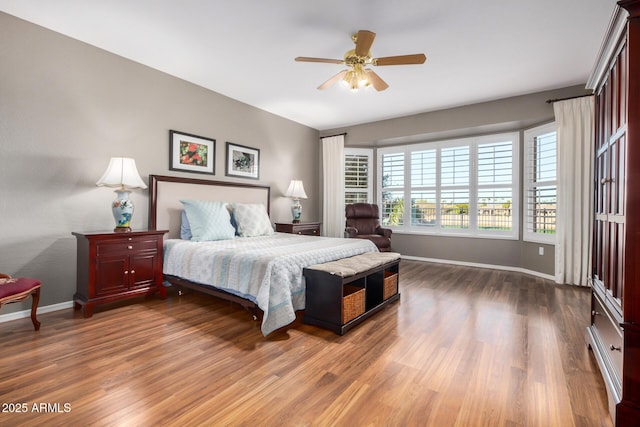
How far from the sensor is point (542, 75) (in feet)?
12.3

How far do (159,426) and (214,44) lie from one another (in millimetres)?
3192

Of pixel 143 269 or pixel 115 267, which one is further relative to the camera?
pixel 143 269

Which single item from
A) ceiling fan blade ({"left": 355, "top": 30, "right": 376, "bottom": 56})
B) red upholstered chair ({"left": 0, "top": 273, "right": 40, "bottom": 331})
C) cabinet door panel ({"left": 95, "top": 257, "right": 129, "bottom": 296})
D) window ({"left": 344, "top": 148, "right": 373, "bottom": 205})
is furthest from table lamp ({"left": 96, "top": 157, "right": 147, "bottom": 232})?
window ({"left": 344, "top": 148, "right": 373, "bottom": 205})

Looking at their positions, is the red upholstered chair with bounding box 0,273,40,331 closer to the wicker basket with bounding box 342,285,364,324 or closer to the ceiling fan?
the wicker basket with bounding box 342,285,364,324

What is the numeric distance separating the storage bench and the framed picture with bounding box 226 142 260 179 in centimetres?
250

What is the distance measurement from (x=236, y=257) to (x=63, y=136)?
2123 millimetres

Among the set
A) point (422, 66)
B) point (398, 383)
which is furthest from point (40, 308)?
point (422, 66)

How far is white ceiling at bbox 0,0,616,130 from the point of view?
252 cm

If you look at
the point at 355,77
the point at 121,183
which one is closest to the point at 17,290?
the point at 121,183

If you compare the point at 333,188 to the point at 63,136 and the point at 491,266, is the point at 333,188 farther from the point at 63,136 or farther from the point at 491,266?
the point at 63,136

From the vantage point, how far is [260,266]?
2.47m

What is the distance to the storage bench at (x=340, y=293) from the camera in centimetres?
244

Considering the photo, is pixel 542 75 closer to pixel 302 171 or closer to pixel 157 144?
pixel 302 171

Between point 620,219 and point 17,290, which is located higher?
point 620,219
